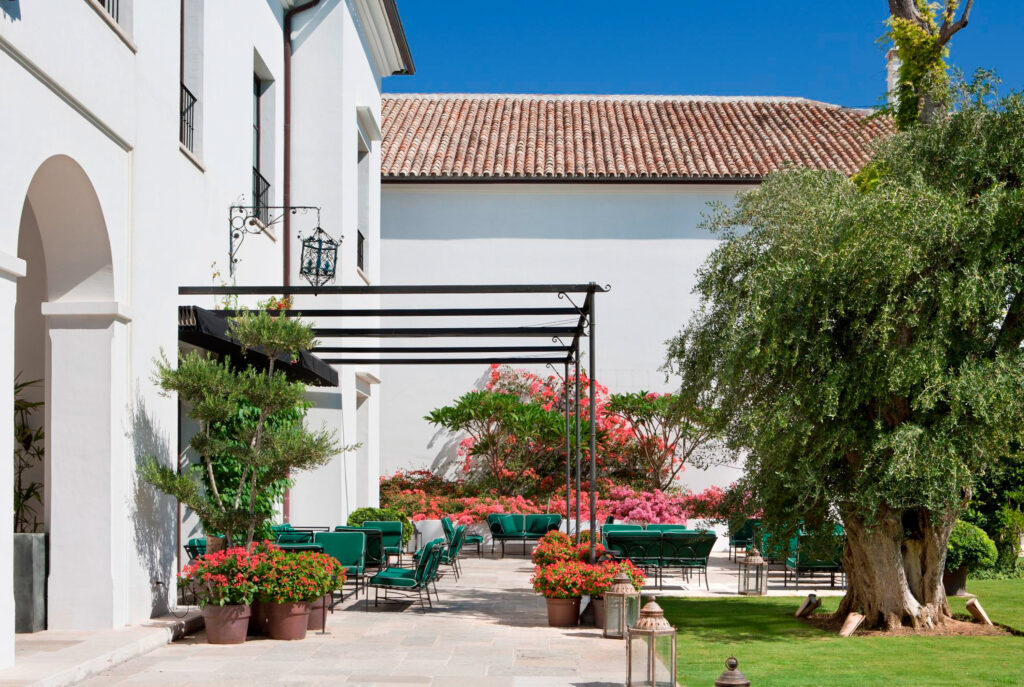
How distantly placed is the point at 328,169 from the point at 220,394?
8.59 meters

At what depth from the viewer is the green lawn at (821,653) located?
903 cm

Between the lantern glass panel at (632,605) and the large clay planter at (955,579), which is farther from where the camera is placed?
the large clay planter at (955,579)

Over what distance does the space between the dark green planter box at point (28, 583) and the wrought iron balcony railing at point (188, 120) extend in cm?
532

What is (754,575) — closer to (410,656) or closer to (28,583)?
(410,656)

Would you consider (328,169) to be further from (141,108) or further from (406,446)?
(406,446)

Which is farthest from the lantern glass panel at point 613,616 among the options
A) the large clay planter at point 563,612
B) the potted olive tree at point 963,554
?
the potted olive tree at point 963,554

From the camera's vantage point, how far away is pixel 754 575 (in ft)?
51.2

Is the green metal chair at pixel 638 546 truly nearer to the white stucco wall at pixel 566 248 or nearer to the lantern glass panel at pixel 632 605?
the lantern glass panel at pixel 632 605

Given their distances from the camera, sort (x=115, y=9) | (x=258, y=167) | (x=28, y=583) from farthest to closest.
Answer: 1. (x=258, y=167)
2. (x=115, y=9)
3. (x=28, y=583)

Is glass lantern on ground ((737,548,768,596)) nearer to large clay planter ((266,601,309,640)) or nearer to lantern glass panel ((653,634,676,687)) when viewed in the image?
large clay planter ((266,601,309,640))

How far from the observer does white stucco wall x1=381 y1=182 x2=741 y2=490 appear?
2631cm

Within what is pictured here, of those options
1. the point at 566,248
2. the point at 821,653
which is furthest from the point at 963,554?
the point at 566,248

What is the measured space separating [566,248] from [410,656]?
1769 centimetres

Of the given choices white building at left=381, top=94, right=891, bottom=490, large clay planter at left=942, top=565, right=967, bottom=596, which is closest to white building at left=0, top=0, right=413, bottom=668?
large clay planter at left=942, top=565, right=967, bottom=596
